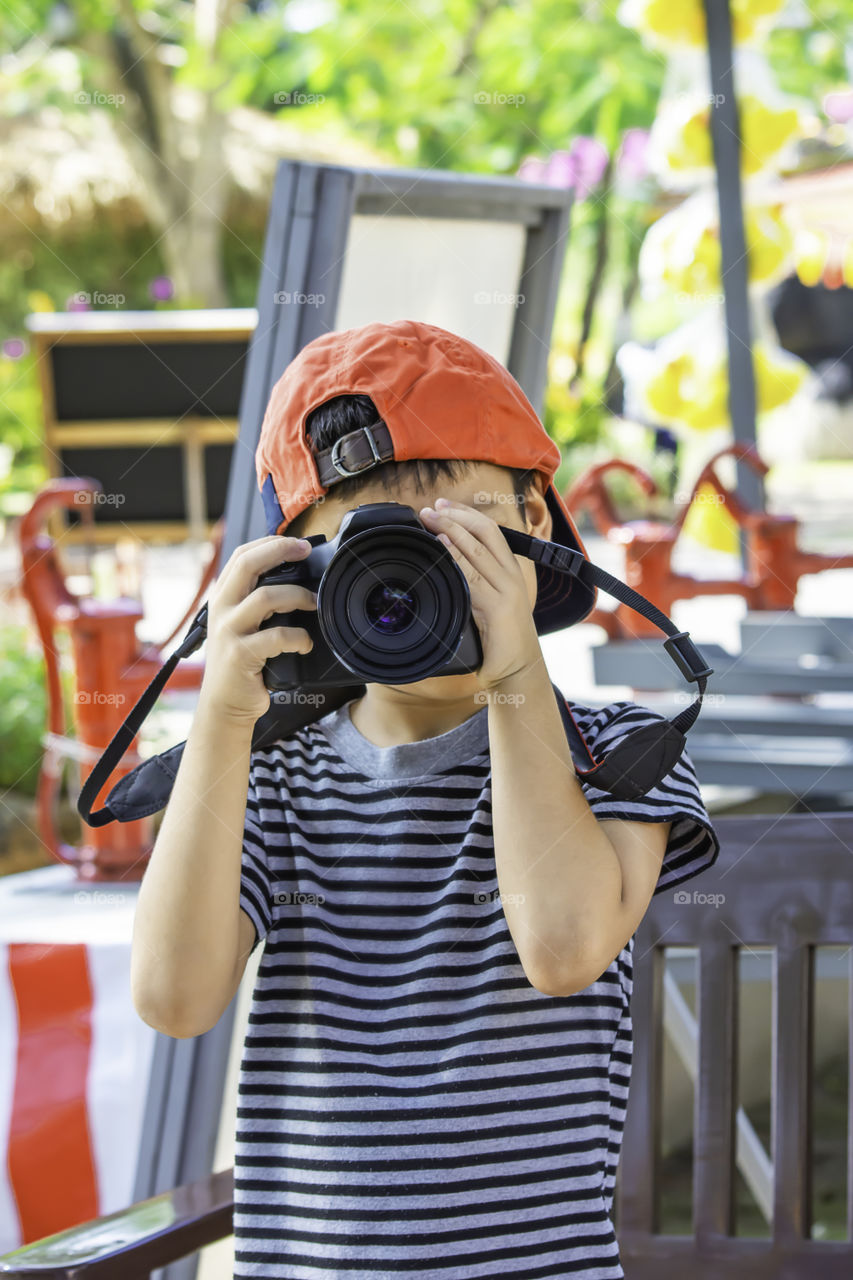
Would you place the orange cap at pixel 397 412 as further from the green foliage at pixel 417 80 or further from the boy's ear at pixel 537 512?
the green foliage at pixel 417 80

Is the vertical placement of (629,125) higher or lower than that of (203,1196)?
higher

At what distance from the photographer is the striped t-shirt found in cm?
88

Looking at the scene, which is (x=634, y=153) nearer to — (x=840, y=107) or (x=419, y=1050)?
Answer: (x=840, y=107)

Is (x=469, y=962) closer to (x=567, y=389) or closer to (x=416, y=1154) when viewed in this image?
(x=416, y=1154)

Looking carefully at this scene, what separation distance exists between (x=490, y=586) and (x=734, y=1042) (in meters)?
0.66

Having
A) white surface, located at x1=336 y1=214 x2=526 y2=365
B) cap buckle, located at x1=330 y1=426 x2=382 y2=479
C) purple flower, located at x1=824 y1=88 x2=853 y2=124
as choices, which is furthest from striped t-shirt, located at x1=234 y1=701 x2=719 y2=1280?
purple flower, located at x1=824 y1=88 x2=853 y2=124

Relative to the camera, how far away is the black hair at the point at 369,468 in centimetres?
89

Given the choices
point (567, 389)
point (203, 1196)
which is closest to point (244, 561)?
point (203, 1196)

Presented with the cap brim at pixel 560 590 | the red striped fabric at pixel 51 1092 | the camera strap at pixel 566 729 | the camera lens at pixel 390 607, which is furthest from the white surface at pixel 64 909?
the camera lens at pixel 390 607

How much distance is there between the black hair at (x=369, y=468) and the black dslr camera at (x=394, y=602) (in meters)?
0.07

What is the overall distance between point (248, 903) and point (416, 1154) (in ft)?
0.66

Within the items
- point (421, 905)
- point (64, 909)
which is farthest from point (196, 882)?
point (64, 909)

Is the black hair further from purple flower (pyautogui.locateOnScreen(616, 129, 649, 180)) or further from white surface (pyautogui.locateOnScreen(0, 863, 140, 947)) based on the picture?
purple flower (pyautogui.locateOnScreen(616, 129, 649, 180))

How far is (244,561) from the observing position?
87cm
